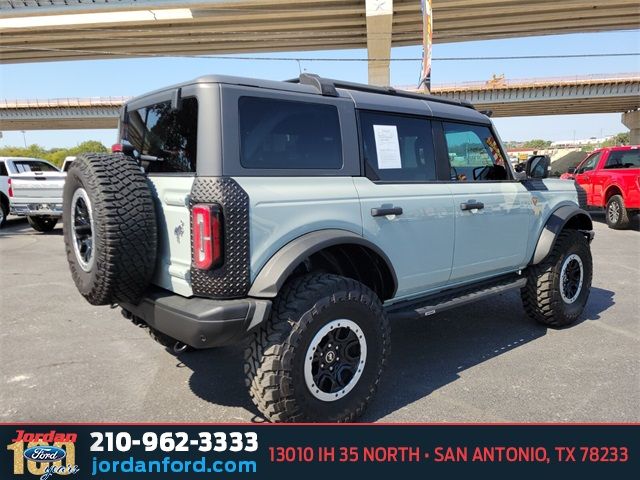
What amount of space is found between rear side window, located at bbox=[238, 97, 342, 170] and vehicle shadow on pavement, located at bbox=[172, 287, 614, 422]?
1.63 metres

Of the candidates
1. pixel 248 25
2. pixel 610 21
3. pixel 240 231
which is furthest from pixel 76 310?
pixel 610 21

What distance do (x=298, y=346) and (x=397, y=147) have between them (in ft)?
5.46

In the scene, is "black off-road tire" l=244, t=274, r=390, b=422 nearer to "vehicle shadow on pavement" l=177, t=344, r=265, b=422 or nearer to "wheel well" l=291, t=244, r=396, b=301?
"wheel well" l=291, t=244, r=396, b=301

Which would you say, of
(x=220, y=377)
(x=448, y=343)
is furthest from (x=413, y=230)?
(x=220, y=377)

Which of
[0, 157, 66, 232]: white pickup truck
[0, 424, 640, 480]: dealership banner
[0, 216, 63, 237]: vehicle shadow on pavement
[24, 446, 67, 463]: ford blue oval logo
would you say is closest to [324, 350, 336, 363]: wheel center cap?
[0, 424, 640, 480]: dealership banner

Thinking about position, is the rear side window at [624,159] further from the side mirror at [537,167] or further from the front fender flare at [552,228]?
the side mirror at [537,167]

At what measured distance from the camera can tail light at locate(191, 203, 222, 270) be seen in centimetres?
235

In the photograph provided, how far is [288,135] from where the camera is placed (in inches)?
110

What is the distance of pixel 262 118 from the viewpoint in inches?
105

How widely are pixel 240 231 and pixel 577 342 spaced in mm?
3488

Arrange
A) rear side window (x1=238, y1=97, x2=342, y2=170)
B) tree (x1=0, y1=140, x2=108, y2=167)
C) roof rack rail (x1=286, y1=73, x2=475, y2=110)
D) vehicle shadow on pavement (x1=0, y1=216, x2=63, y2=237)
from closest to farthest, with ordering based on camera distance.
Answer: rear side window (x1=238, y1=97, x2=342, y2=170) → roof rack rail (x1=286, y1=73, x2=475, y2=110) → vehicle shadow on pavement (x1=0, y1=216, x2=63, y2=237) → tree (x1=0, y1=140, x2=108, y2=167)

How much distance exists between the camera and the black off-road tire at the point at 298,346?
8.25 feet

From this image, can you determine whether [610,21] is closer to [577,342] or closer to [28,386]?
[577,342]

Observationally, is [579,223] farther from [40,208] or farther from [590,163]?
[40,208]
